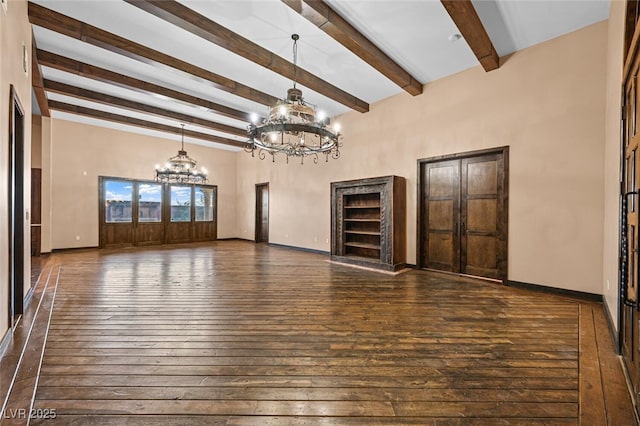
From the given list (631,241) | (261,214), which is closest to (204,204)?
(261,214)

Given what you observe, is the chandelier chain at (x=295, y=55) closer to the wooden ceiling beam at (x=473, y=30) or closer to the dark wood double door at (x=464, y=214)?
the wooden ceiling beam at (x=473, y=30)

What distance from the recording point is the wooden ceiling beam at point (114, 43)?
3613mm

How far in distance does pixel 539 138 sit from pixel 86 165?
1101 centimetres

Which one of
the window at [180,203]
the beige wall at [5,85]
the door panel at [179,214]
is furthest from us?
the window at [180,203]

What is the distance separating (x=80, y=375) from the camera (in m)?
2.00

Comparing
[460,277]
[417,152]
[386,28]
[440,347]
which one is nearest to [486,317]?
[440,347]

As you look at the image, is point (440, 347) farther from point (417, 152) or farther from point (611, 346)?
point (417, 152)

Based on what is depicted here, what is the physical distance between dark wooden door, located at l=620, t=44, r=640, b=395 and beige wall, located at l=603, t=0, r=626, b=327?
0.40 metres

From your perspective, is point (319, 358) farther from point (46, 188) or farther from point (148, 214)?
point (148, 214)

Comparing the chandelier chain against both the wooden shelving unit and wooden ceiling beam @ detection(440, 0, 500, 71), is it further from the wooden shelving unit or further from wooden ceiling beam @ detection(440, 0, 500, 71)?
the wooden shelving unit

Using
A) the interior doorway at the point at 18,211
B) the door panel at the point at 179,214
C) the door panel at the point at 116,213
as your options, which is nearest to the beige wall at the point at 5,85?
the interior doorway at the point at 18,211

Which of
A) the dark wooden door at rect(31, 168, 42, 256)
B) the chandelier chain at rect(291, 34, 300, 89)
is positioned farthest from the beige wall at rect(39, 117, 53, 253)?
the chandelier chain at rect(291, 34, 300, 89)

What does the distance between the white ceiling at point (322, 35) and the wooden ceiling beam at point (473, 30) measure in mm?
190

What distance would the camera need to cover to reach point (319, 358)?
7.43ft
